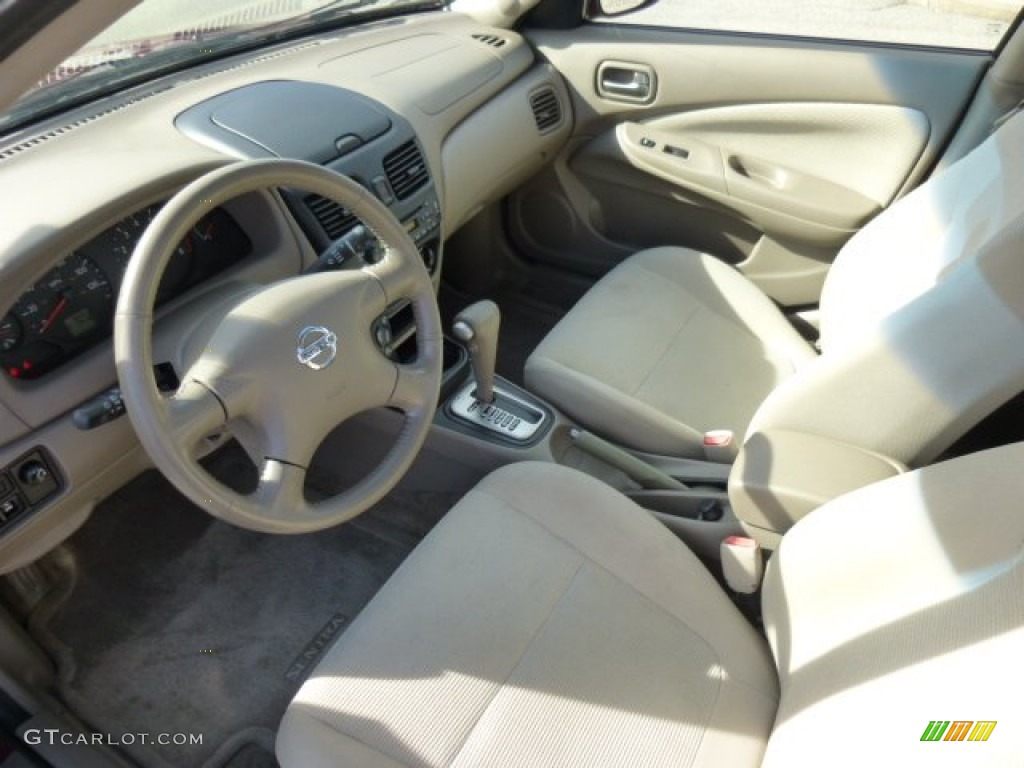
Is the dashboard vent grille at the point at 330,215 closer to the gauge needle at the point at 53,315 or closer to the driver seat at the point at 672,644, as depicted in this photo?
the gauge needle at the point at 53,315

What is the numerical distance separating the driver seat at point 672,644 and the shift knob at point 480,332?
0.35 metres

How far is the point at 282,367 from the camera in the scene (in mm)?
1155

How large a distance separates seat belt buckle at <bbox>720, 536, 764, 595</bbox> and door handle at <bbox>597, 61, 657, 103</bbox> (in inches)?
55.5

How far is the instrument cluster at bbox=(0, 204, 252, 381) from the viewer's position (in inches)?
47.8

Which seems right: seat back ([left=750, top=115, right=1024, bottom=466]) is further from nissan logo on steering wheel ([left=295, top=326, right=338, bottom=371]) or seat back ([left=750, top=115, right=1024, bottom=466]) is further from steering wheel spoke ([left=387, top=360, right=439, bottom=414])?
nissan logo on steering wheel ([left=295, top=326, right=338, bottom=371])

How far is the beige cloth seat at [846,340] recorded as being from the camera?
1.22 metres

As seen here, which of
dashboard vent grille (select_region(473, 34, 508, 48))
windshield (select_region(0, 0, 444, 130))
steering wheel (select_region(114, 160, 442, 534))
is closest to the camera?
steering wheel (select_region(114, 160, 442, 534))

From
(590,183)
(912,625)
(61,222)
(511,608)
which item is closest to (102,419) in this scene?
(61,222)

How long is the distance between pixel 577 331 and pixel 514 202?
878 millimetres

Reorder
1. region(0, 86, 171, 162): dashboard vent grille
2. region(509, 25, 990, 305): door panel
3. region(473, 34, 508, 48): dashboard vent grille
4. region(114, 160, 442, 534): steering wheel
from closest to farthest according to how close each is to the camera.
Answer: region(114, 160, 442, 534): steering wheel, region(0, 86, 171, 162): dashboard vent grille, region(509, 25, 990, 305): door panel, region(473, 34, 508, 48): dashboard vent grille

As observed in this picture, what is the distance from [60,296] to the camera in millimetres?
1259

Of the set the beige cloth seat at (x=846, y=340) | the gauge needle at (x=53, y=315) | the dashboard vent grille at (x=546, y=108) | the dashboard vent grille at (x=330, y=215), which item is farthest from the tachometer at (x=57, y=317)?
the dashboard vent grille at (x=546, y=108)

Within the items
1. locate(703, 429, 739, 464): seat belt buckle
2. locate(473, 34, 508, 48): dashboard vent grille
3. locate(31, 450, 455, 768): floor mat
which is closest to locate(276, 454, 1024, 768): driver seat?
locate(703, 429, 739, 464): seat belt buckle

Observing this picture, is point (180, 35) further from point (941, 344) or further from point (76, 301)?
point (941, 344)
